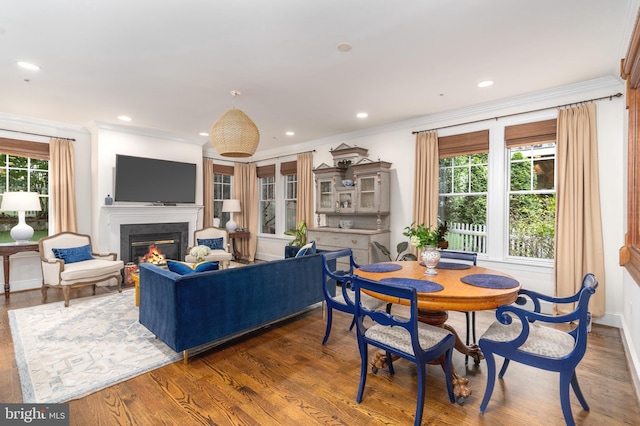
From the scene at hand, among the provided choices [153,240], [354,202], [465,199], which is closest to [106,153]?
[153,240]

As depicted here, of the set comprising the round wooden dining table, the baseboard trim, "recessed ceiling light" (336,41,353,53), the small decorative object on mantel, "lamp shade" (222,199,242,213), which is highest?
"recessed ceiling light" (336,41,353,53)

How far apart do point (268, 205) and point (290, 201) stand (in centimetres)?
77

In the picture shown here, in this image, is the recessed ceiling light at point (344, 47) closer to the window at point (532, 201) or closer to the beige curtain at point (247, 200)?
the window at point (532, 201)

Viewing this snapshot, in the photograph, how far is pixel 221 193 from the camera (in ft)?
25.0

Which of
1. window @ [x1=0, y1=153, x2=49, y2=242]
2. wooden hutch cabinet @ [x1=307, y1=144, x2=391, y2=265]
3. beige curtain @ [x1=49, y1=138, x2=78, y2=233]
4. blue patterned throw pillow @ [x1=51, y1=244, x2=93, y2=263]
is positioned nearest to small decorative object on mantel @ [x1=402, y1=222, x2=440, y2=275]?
wooden hutch cabinet @ [x1=307, y1=144, x2=391, y2=265]

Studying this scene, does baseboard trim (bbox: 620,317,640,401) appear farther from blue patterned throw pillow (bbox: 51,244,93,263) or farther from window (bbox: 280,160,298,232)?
blue patterned throw pillow (bbox: 51,244,93,263)

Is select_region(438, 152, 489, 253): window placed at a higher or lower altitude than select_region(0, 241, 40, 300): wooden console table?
higher

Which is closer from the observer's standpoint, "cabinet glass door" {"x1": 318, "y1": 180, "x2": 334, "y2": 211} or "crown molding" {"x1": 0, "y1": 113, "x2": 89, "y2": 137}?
"crown molding" {"x1": 0, "y1": 113, "x2": 89, "y2": 137}

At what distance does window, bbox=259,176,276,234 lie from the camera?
7.55 metres

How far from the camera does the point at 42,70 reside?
3.21 metres

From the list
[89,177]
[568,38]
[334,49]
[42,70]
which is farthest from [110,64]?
[568,38]

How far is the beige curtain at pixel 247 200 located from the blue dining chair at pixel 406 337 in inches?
226

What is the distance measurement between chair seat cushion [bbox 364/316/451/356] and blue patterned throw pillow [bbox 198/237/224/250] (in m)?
4.85

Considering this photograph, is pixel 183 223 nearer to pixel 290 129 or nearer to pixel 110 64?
pixel 290 129
